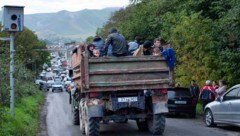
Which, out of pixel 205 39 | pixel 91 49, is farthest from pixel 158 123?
pixel 205 39

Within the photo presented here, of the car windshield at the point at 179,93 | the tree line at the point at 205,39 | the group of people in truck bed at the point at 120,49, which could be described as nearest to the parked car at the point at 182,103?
the car windshield at the point at 179,93

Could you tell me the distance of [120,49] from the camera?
506 inches

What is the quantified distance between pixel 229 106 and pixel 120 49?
4.06 metres

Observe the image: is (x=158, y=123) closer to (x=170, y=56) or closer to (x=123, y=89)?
(x=123, y=89)

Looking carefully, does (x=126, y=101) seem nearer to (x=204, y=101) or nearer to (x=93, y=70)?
(x=93, y=70)

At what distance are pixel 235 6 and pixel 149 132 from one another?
714 centimetres

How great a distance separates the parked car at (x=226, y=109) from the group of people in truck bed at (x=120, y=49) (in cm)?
258

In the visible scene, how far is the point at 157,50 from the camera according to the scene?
13516 millimetres

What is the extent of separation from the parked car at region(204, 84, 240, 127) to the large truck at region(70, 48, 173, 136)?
8.08 ft

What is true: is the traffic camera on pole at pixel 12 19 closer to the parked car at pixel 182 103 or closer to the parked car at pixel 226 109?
the parked car at pixel 226 109

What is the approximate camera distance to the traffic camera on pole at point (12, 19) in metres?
13.4

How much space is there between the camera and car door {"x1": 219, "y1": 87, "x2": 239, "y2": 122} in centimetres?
1415

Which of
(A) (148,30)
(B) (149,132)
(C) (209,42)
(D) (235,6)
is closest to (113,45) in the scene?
(B) (149,132)

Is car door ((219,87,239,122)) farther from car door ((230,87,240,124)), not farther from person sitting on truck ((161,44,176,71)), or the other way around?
person sitting on truck ((161,44,176,71))
